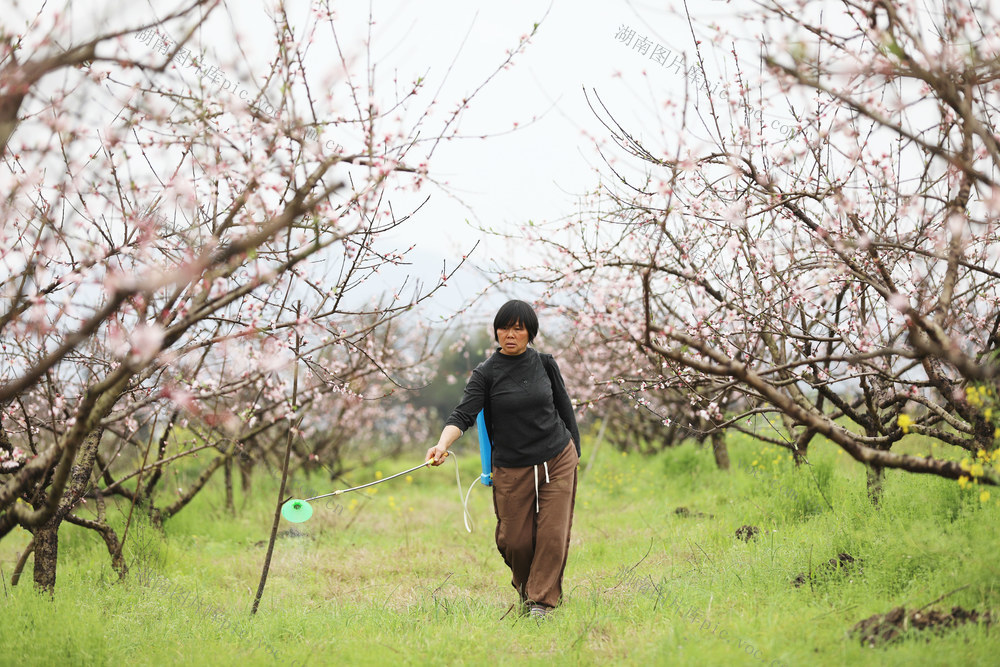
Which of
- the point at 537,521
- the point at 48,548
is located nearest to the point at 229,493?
the point at 48,548

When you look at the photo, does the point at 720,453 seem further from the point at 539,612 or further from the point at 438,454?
the point at 438,454

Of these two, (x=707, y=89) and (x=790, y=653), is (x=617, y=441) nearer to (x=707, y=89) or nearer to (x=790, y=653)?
(x=707, y=89)

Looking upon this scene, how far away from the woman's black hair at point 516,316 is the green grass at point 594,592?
1.57 metres

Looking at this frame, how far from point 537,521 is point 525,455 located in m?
0.39

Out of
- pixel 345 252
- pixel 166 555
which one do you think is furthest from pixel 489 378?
pixel 166 555

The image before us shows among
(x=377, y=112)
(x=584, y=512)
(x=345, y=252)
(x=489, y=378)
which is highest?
(x=377, y=112)

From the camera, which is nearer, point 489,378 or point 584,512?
point 489,378

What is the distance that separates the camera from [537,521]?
4.29 meters

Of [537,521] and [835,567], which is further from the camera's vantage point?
[537,521]

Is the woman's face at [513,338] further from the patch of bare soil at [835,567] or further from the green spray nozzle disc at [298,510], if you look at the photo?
the patch of bare soil at [835,567]

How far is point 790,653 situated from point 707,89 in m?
3.13

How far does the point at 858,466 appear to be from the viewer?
7.30m

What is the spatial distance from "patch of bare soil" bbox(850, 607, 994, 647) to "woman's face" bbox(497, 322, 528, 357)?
7.14ft

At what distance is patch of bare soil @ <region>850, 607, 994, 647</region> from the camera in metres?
2.86
